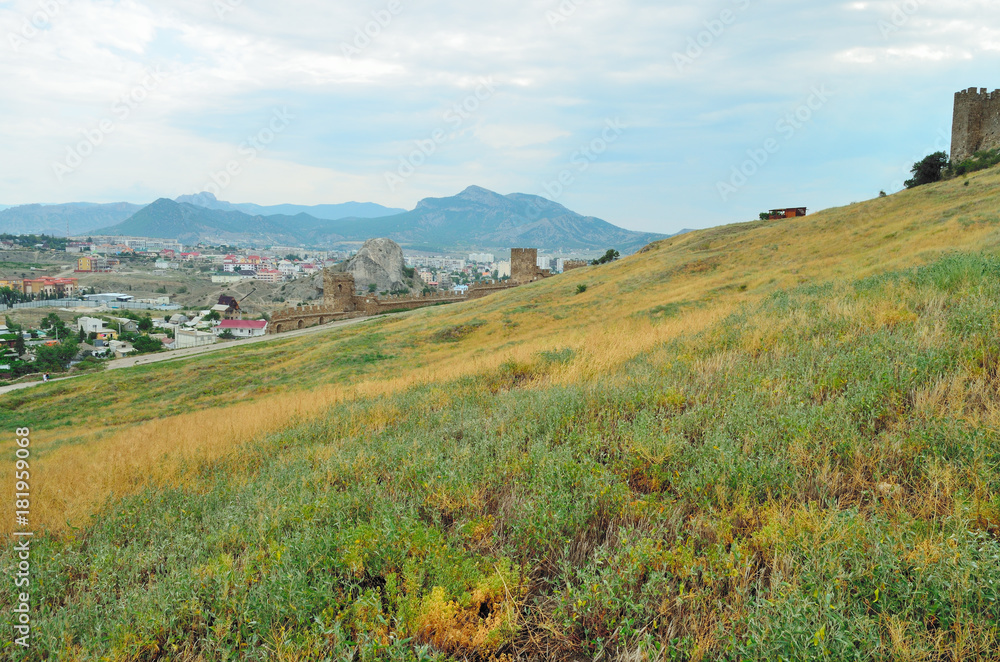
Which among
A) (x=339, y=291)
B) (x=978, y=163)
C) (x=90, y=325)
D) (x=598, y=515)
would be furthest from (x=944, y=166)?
(x=90, y=325)

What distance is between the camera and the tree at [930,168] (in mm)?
40812

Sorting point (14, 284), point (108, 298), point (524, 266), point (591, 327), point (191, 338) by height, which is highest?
point (524, 266)

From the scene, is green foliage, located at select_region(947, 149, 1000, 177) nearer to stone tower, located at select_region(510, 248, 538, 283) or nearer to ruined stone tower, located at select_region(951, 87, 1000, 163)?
ruined stone tower, located at select_region(951, 87, 1000, 163)

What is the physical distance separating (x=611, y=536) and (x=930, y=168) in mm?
52686

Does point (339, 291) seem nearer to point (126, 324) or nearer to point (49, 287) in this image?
point (126, 324)

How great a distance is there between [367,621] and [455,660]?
1.99 ft

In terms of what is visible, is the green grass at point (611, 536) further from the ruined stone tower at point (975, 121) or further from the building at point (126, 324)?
the building at point (126, 324)

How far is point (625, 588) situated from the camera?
3.16 metres

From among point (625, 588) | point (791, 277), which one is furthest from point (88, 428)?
point (791, 277)

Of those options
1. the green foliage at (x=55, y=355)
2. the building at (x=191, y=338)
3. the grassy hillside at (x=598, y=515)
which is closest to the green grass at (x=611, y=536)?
the grassy hillside at (x=598, y=515)

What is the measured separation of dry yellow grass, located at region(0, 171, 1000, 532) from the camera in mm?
6965

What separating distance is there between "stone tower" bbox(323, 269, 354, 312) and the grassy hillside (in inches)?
1325

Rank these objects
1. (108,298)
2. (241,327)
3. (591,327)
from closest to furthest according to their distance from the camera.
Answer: (591,327) → (241,327) → (108,298)

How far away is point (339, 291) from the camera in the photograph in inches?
1630
